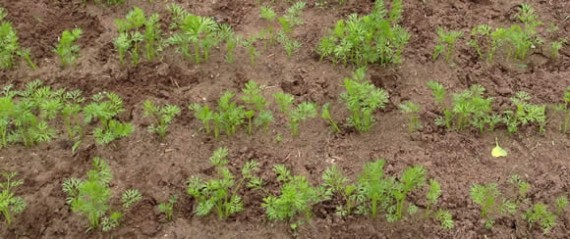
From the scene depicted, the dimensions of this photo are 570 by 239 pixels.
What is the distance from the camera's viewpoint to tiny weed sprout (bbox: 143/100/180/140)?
13.7 ft

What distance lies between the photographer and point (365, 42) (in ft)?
14.8

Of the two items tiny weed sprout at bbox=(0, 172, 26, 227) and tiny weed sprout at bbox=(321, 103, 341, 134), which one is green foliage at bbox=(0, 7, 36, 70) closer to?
tiny weed sprout at bbox=(0, 172, 26, 227)

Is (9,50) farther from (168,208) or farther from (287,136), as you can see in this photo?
(287,136)

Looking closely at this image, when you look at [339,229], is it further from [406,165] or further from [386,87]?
[386,87]

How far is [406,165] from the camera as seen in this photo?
3994mm

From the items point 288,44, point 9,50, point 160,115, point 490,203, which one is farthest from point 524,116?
point 9,50

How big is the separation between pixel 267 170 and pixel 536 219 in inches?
62.3

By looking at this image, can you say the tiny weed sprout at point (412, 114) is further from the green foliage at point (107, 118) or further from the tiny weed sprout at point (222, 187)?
the green foliage at point (107, 118)

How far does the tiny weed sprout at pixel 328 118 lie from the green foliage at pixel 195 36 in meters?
0.97

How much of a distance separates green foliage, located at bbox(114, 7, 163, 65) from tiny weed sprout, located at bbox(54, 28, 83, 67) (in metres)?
0.28

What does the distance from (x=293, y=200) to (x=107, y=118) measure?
1.37 meters

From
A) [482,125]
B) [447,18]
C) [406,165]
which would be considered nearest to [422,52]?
[447,18]

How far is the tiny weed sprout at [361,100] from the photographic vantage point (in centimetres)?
409

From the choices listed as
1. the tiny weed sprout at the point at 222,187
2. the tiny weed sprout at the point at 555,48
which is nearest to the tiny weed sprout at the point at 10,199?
the tiny weed sprout at the point at 222,187
